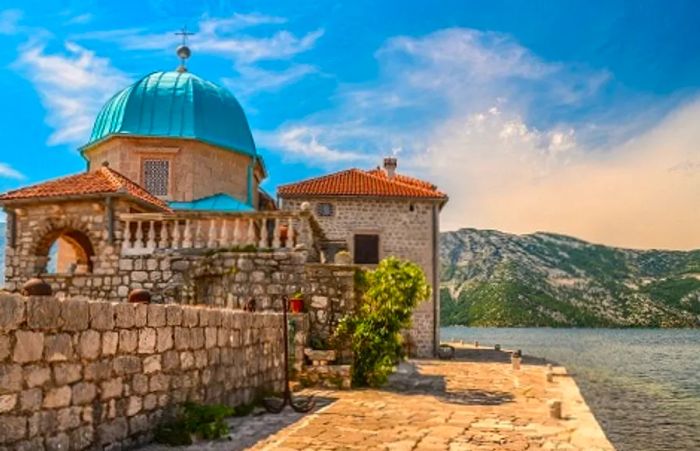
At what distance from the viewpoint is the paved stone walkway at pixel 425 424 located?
8211mm

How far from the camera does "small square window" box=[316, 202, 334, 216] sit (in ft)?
98.0

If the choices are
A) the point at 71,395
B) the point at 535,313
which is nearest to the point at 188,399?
the point at 71,395

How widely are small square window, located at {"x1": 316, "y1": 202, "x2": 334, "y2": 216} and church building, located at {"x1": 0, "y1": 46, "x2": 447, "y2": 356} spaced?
1.7 inches

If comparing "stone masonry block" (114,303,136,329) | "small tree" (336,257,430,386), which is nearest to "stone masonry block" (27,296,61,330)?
"stone masonry block" (114,303,136,329)

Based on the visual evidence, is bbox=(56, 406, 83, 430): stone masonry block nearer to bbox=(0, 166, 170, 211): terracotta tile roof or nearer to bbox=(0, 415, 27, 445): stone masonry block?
bbox=(0, 415, 27, 445): stone masonry block

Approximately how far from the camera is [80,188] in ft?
52.3

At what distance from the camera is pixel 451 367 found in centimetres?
2367

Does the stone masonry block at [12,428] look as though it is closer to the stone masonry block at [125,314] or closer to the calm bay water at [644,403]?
the stone masonry block at [125,314]

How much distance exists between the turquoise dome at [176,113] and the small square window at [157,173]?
942mm

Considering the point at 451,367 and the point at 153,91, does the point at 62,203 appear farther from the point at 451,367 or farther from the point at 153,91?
the point at 451,367

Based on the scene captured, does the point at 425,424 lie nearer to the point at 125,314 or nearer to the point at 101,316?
the point at 125,314

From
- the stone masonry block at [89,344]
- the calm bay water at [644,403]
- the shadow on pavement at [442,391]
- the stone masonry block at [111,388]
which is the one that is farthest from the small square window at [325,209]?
the stone masonry block at [89,344]

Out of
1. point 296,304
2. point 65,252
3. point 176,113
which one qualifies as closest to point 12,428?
point 296,304

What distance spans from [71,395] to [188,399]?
8.55 ft
